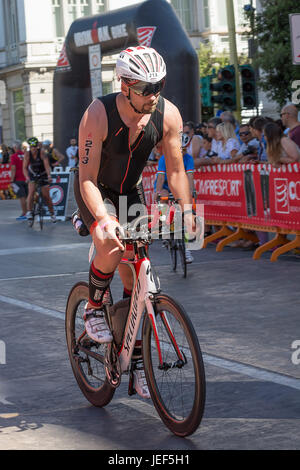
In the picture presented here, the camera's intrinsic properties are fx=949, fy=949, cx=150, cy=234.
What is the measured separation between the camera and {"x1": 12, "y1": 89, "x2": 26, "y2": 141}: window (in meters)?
52.9

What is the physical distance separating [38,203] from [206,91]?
5624mm

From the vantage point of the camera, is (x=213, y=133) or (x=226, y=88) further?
(x=226, y=88)

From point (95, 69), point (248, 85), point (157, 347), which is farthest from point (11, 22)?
point (157, 347)

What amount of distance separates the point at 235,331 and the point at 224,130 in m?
7.93

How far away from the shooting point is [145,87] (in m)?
4.91

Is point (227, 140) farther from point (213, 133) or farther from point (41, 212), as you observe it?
point (41, 212)

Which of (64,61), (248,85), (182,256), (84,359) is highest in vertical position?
(64,61)

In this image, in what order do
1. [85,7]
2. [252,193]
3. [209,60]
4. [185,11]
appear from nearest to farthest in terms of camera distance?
1. [252,193]
2. [85,7]
3. [209,60]
4. [185,11]

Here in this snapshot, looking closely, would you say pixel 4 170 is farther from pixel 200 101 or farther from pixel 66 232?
pixel 66 232

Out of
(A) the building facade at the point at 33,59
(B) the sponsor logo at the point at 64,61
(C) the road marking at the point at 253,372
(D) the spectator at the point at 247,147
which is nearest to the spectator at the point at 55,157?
(B) the sponsor logo at the point at 64,61

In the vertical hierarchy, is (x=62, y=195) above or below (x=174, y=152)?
below

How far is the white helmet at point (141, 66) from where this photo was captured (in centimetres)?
487

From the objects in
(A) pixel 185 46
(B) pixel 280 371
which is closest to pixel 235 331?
(B) pixel 280 371

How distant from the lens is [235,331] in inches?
314
